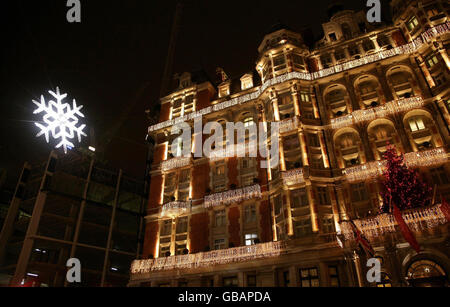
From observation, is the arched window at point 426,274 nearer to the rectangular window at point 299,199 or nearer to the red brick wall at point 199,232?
the rectangular window at point 299,199

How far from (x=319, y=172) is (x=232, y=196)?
28.2 ft

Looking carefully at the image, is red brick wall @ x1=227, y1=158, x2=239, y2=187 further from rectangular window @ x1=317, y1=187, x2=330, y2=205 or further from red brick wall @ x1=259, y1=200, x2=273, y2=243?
rectangular window @ x1=317, y1=187, x2=330, y2=205

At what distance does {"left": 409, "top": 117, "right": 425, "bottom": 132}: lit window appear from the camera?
1088 inches

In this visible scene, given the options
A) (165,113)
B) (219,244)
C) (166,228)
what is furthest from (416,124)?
(165,113)

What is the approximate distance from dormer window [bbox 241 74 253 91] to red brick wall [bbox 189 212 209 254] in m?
16.5

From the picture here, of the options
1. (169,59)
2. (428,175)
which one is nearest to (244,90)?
(428,175)

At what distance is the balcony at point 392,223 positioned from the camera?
67.6 feet

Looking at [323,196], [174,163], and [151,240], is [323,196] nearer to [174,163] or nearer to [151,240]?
[174,163]

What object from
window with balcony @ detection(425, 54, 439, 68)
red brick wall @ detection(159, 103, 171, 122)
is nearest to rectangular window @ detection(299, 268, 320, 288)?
window with balcony @ detection(425, 54, 439, 68)

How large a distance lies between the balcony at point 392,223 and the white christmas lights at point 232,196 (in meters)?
8.61

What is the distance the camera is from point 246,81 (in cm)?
3809

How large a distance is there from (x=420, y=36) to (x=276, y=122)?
51.7 ft

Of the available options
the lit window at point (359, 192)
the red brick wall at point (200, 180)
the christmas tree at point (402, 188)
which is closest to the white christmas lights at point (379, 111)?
the christmas tree at point (402, 188)
